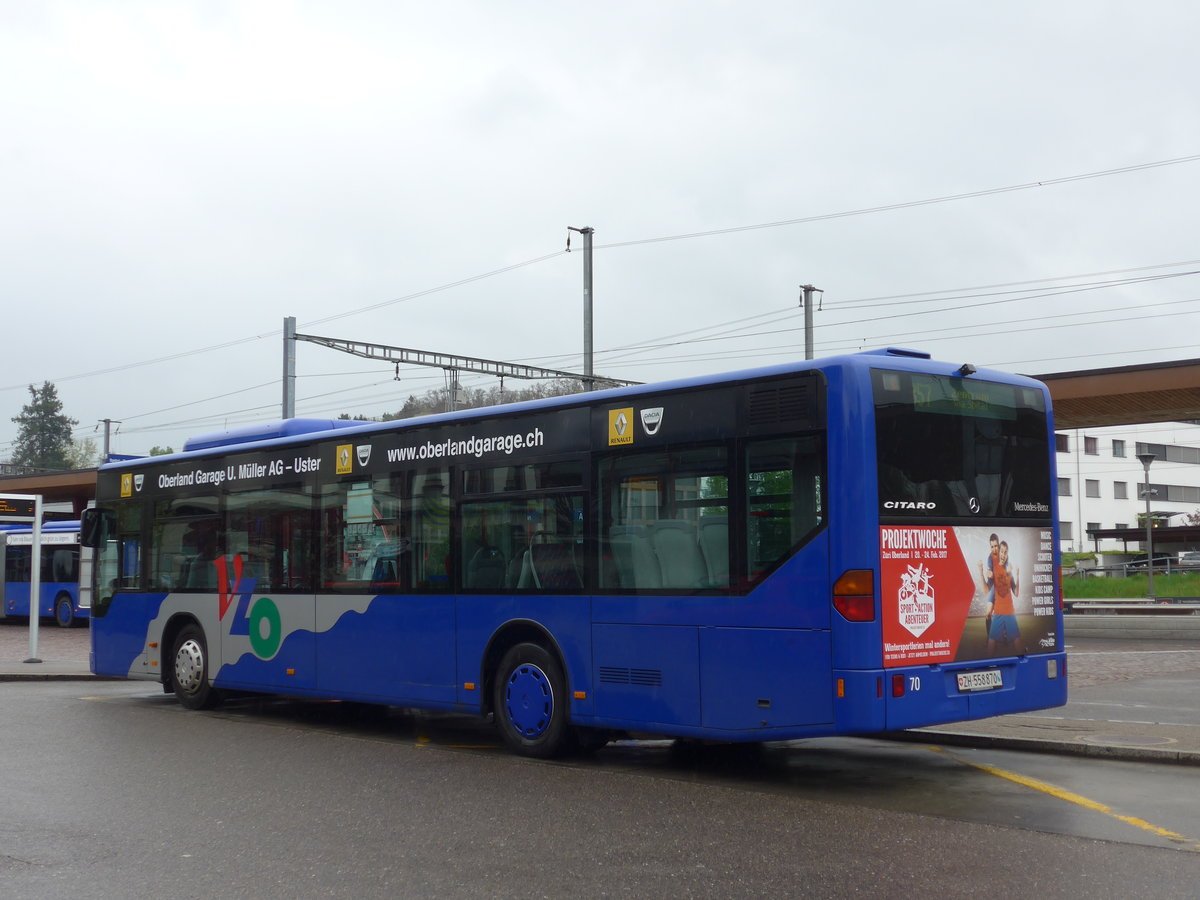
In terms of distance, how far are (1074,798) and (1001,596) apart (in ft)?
4.92

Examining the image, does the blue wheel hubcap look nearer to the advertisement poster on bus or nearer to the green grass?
the advertisement poster on bus

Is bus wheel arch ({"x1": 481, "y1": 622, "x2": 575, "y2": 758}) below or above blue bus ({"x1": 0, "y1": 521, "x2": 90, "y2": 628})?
below

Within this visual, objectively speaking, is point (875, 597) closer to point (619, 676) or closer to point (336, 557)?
point (619, 676)

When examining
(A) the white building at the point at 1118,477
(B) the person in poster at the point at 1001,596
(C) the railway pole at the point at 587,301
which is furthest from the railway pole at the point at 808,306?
(A) the white building at the point at 1118,477

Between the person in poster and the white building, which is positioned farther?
the white building

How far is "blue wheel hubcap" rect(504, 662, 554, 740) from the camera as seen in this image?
1048 centimetres

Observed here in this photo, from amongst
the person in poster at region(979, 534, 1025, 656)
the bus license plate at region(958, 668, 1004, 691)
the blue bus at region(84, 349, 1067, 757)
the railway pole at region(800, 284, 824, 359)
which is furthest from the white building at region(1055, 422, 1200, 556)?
the bus license plate at region(958, 668, 1004, 691)

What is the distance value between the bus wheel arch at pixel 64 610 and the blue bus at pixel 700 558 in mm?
28229

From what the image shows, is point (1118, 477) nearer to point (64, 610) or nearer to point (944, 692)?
point (64, 610)

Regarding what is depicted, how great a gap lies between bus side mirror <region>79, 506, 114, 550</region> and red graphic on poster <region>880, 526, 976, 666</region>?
10638 mm

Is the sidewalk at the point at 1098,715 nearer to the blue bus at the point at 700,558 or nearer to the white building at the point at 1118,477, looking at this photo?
the blue bus at the point at 700,558

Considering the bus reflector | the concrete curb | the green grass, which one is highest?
the bus reflector

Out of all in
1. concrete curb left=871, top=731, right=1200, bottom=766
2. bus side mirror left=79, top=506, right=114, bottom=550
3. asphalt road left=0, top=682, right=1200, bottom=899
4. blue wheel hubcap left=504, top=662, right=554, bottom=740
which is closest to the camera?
asphalt road left=0, top=682, right=1200, bottom=899

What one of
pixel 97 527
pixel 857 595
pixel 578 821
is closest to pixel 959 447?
pixel 857 595
